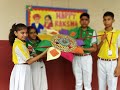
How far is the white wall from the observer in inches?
125

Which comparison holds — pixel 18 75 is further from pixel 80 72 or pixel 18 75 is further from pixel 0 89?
pixel 80 72

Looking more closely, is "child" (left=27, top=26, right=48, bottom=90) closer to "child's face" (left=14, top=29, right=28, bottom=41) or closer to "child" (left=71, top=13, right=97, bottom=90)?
"child's face" (left=14, top=29, right=28, bottom=41)

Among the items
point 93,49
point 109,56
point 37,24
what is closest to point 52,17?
Answer: point 37,24

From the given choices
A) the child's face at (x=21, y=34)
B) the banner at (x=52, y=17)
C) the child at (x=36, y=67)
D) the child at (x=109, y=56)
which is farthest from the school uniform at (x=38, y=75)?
the child at (x=109, y=56)

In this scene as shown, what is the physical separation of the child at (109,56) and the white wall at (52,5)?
2.13ft

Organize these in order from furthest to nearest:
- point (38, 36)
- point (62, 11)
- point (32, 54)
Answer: point (62, 11), point (38, 36), point (32, 54)

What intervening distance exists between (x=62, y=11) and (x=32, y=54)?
900 mm

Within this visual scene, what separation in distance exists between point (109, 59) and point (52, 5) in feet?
3.64

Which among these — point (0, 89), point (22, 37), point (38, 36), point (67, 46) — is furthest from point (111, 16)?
point (0, 89)

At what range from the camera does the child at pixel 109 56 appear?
2988mm

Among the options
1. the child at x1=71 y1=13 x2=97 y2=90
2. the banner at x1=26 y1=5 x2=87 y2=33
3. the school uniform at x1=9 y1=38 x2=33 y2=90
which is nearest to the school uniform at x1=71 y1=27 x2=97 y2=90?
the child at x1=71 y1=13 x2=97 y2=90

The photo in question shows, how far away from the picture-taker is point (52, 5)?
340cm

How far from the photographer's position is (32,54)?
9.53 ft

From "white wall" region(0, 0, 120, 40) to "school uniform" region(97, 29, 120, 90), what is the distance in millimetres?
700
